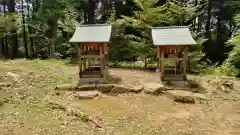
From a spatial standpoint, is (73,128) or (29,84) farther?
(29,84)

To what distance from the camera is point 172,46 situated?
1054 cm

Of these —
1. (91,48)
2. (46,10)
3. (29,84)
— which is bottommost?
(29,84)

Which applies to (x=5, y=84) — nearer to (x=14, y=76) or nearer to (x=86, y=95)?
(x=14, y=76)

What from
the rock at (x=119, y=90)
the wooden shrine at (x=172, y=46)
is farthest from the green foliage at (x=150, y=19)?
the rock at (x=119, y=90)

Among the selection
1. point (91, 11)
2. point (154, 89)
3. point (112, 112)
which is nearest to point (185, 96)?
point (154, 89)

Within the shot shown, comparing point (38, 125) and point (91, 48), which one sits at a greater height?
point (91, 48)

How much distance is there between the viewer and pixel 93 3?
78.0 feet

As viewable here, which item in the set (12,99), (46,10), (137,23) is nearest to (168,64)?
(137,23)

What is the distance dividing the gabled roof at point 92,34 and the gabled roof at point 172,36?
1969mm

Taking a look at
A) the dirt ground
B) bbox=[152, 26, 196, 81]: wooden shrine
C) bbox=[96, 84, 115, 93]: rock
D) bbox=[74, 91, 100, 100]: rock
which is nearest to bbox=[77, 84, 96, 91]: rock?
bbox=[96, 84, 115, 93]: rock

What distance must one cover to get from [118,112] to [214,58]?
60.6ft

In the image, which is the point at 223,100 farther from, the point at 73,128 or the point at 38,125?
the point at 38,125

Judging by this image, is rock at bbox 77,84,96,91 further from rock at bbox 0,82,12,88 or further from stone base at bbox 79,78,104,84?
rock at bbox 0,82,12,88

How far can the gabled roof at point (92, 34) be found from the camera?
10172 millimetres
